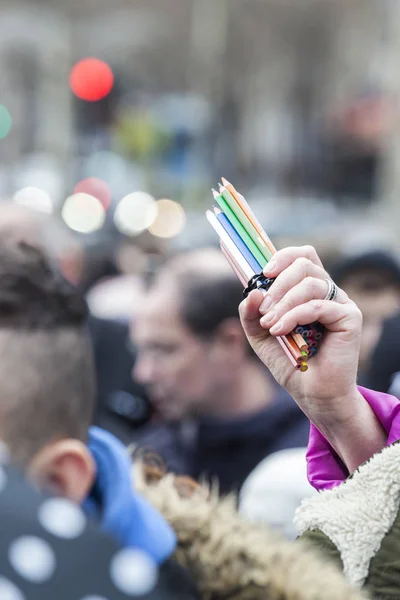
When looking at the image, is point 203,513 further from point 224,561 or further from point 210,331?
point 210,331

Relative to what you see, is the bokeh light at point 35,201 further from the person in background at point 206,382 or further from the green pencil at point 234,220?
the green pencil at point 234,220

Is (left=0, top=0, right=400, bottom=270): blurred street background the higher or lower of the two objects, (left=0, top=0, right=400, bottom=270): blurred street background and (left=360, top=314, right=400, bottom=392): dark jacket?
the lower

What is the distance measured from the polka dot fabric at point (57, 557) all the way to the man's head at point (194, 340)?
2.45 meters

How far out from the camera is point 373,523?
1.46 metres

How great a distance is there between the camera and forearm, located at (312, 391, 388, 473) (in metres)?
1.61

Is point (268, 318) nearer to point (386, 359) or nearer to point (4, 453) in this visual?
point (4, 453)

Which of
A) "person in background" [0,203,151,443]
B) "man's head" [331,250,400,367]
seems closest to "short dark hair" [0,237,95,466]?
"person in background" [0,203,151,443]

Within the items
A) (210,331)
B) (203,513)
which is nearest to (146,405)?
(210,331)

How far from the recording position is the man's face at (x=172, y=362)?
144 inches

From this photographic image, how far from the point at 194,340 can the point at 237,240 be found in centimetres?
232

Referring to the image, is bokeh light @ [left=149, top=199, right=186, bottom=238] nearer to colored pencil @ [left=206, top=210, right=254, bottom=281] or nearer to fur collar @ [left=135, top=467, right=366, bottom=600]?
colored pencil @ [left=206, top=210, right=254, bottom=281]

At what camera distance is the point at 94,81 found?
89.3ft

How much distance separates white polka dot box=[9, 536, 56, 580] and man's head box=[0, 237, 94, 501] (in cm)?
16

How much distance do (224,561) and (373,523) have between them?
0.98 ft
